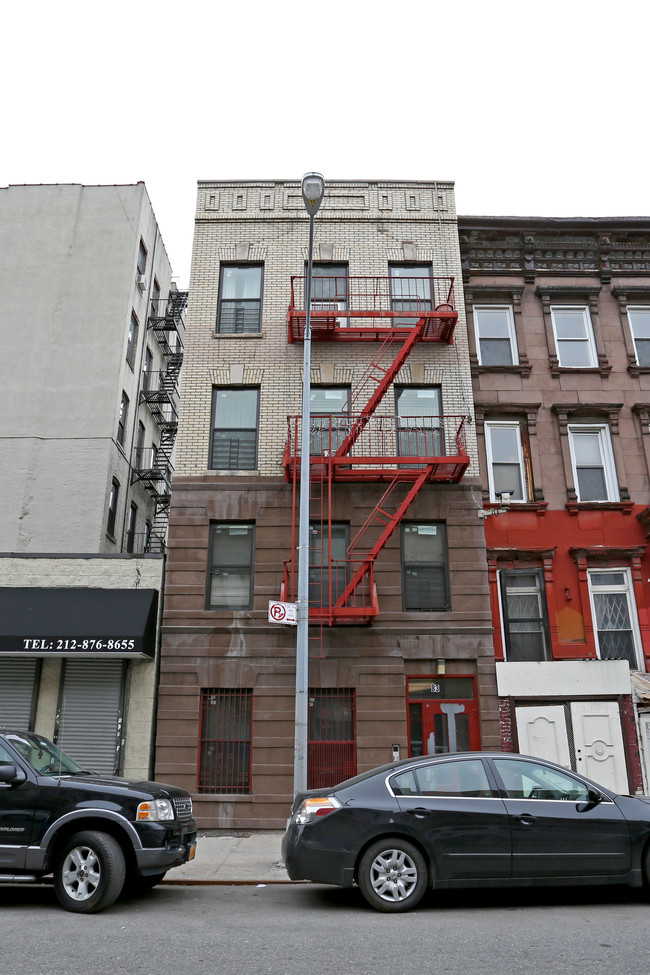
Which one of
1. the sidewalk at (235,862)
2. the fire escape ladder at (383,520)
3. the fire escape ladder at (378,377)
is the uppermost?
the fire escape ladder at (378,377)

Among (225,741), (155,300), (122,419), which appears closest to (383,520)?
(225,741)

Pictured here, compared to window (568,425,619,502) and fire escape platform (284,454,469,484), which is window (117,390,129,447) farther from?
window (568,425,619,502)

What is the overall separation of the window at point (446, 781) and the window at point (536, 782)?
0.73 ft

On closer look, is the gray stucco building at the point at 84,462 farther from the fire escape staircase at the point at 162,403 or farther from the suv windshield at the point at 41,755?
the suv windshield at the point at 41,755

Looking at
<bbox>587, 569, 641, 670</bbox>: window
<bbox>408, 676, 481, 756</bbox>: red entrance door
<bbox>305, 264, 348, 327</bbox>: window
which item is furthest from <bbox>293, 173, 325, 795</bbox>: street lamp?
<bbox>587, 569, 641, 670</bbox>: window

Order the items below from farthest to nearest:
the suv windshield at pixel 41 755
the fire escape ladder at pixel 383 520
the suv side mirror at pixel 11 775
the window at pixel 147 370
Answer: the window at pixel 147 370 → the fire escape ladder at pixel 383 520 → the suv windshield at pixel 41 755 → the suv side mirror at pixel 11 775

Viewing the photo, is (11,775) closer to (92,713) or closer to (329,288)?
(92,713)

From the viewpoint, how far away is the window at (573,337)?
57.6 ft

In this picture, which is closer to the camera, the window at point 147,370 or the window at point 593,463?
the window at point 593,463

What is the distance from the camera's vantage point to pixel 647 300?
59.4 ft

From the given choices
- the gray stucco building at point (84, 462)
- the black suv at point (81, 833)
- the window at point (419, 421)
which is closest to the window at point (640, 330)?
the window at point (419, 421)

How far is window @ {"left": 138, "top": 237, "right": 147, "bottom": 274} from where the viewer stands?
21.8 metres

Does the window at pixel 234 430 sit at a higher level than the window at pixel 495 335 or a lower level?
lower

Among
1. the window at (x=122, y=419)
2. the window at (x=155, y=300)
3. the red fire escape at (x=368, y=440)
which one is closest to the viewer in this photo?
the red fire escape at (x=368, y=440)
